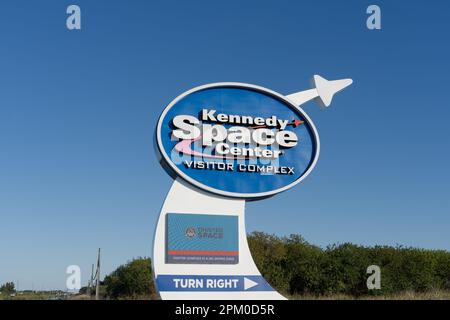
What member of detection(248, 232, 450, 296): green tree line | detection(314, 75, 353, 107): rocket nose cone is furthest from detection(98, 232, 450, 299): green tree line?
detection(314, 75, 353, 107): rocket nose cone

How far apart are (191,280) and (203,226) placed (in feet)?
6.02

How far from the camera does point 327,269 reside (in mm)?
38781

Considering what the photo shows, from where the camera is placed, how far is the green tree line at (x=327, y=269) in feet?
126

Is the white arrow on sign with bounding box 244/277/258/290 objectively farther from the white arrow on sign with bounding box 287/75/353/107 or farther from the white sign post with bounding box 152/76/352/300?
the white arrow on sign with bounding box 287/75/353/107

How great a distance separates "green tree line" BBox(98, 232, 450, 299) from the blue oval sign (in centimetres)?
1951

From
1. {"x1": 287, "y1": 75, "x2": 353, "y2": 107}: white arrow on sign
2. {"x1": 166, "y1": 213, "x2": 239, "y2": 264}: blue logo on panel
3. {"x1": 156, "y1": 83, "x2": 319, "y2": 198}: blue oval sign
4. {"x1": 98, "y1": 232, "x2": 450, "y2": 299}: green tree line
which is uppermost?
{"x1": 287, "y1": 75, "x2": 353, "y2": 107}: white arrow on sign

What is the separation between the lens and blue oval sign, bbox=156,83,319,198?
746 inches

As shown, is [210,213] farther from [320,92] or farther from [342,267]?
[342,267]

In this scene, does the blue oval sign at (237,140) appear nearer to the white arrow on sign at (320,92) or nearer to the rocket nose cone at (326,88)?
the white arrow on sign at (320,92)

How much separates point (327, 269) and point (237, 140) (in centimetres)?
2190

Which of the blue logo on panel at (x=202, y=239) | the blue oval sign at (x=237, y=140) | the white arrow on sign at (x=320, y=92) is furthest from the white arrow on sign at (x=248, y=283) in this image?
the white arrow on sign at (x=320, y=92)

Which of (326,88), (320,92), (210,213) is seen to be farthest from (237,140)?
(326,88)

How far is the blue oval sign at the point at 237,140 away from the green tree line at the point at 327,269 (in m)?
→ 19.5
